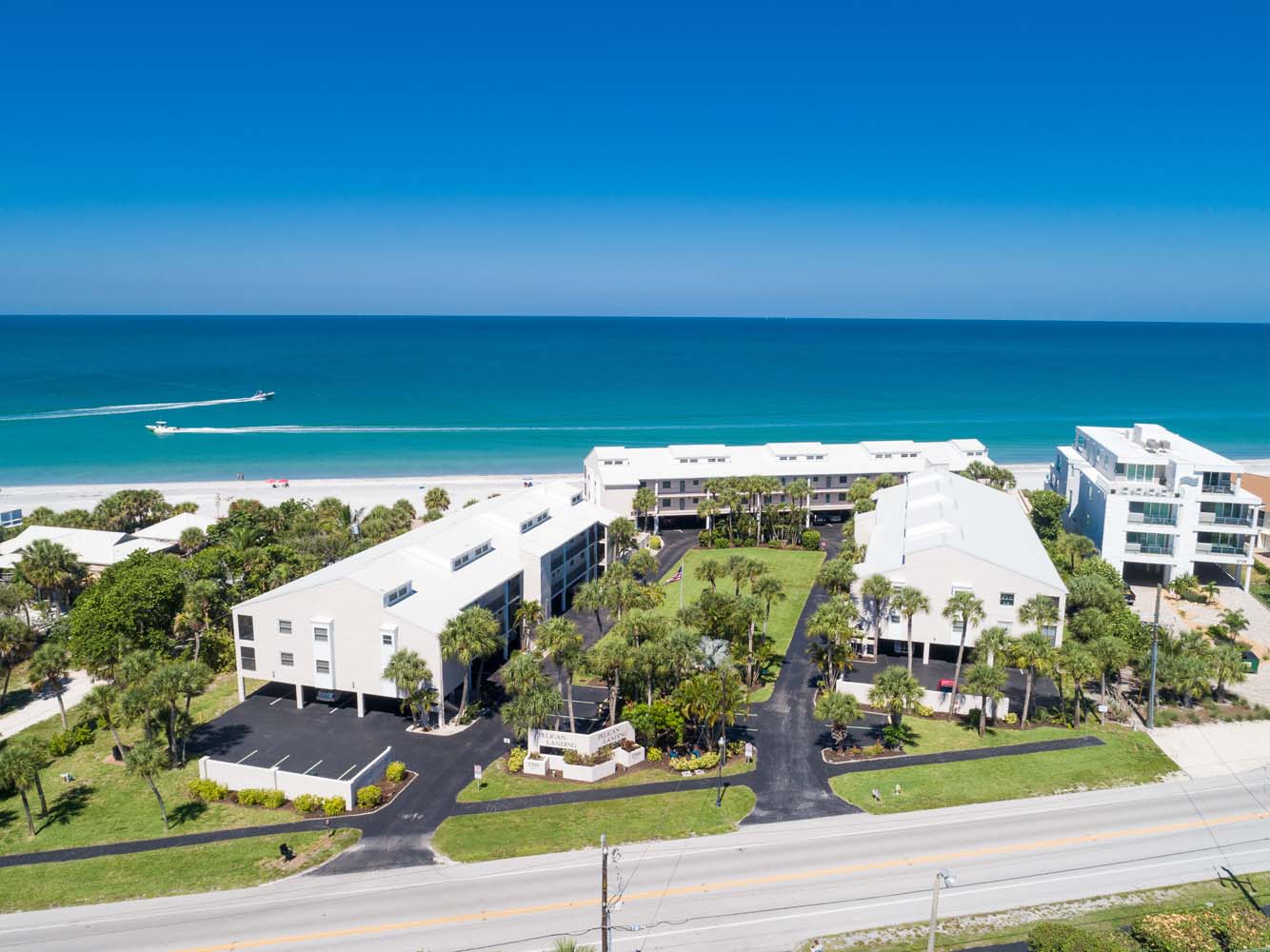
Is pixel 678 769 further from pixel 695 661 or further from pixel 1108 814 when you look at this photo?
pixel 1108 814

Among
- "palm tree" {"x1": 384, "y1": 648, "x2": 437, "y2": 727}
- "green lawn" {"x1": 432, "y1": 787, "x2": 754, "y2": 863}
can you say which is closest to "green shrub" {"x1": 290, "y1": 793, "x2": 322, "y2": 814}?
"green lawn" {"x1": 432, "y1": 787, "x2": 754, "y2": 863}

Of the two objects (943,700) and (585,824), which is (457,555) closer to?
(585,824)

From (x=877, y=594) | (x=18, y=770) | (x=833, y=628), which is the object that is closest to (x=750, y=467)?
(x=877, y=594)

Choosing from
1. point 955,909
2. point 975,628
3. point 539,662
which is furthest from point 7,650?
point 975,628

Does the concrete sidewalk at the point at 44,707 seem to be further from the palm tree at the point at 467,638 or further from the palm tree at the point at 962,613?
the palm tree at the point at 962,613

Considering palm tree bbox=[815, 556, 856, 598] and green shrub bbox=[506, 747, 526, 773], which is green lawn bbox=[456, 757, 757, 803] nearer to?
green shrub bbox=[506, 747, 526, 773]

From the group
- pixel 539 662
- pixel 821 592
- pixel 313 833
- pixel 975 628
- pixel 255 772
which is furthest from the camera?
pixel 821 592
